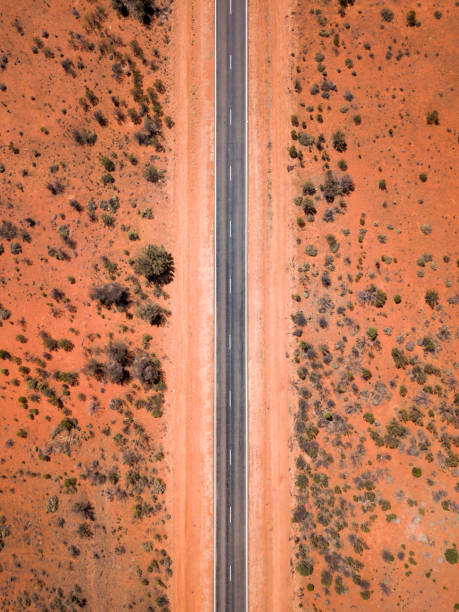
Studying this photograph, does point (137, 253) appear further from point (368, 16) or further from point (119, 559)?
point (368, 16)

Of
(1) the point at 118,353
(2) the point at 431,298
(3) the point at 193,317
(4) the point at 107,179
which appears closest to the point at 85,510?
(1) the point at 118,353

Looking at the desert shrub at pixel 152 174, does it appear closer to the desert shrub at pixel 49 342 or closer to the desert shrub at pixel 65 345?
the desert shrub at pixel 65 345

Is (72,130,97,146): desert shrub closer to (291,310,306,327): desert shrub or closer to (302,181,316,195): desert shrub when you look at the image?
(302,181,316,195): desert shrub

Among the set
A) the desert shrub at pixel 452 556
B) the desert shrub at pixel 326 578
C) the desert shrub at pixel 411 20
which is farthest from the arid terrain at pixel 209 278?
the desert shrub at pixel 326 578

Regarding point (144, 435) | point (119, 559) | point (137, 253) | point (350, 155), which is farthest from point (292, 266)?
point (119, 559)

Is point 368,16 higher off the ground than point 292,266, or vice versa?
point 368,16
